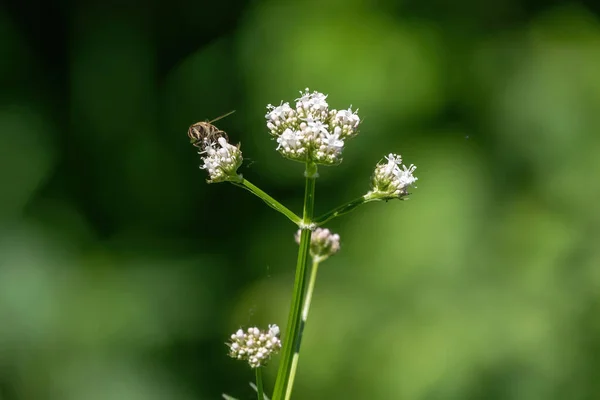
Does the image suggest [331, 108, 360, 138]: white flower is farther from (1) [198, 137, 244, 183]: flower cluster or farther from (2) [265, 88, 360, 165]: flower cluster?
(1) [198, 137, 244, 183]: flower cluster

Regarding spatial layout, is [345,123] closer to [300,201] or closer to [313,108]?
[313,108]

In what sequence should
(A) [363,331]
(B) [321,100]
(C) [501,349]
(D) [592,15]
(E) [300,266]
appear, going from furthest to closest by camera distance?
(D) [592,15], (A) [363,331], (C) [501,349], (B) [321,100], (E) [300,266]

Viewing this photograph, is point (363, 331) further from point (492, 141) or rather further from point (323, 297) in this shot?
point (492, 141)

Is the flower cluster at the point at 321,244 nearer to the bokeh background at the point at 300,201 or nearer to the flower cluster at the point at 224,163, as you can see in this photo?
the flower cluster at the point at 224,163

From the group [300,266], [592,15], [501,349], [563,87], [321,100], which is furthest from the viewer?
[592,15]

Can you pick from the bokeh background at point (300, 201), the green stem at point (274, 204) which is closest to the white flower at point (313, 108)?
the green stem at point (274, 204)

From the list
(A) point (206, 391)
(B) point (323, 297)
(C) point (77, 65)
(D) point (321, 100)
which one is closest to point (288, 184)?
(B) point (323, 297)
